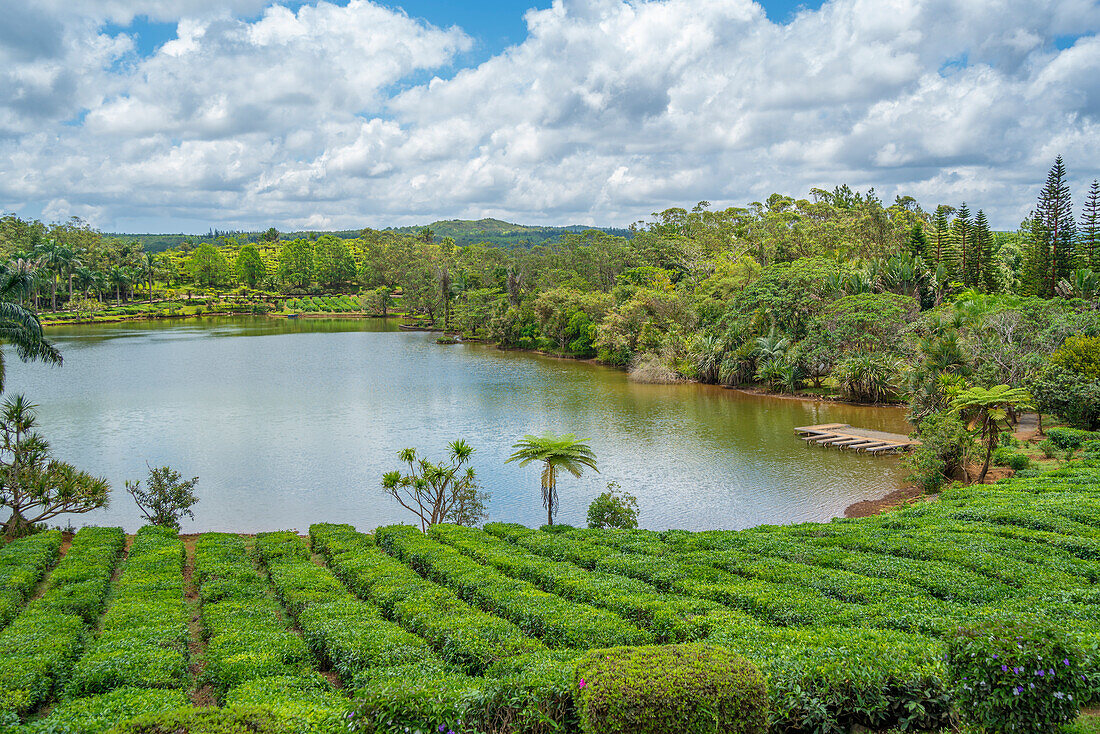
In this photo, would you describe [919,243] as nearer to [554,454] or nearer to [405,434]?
[405,434]

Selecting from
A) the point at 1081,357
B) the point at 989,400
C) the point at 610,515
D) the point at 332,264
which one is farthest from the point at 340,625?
the point at 332,264

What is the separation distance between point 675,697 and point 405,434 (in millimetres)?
27926

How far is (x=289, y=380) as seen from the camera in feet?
162

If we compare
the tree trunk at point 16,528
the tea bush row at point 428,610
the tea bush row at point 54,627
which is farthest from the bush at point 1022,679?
the tree trunk at point 16,528

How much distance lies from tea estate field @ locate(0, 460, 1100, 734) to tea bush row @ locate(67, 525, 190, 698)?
47 millimetres

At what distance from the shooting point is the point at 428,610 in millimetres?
11102

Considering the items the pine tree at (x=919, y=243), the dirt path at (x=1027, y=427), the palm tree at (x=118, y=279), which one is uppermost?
the palm tree at (x=118, y=279)

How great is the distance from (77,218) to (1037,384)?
144430 mm

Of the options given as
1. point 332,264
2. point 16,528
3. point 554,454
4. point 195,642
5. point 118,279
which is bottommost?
point 16,528

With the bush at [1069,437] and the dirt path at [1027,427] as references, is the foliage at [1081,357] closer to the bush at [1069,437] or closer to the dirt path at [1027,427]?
the bush at [1069,437]

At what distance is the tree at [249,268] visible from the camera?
438ft

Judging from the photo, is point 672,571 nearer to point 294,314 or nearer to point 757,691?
point 757,691

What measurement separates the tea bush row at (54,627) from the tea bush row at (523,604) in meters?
6.29

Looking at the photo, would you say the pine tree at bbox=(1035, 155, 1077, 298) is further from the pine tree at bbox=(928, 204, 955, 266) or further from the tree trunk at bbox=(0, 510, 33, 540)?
the tree trunk at bbox=(0, 510, 33, 540)
